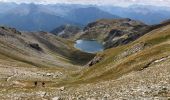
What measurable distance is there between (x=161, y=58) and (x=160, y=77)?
1780cm

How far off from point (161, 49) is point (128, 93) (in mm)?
33440

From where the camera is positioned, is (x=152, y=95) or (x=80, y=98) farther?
(x=80, y=98)

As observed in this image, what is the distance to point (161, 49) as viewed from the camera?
6347 cm

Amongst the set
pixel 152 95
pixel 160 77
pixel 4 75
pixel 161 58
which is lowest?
pixel 152 95

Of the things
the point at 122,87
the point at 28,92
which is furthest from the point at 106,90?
the point at 28,92

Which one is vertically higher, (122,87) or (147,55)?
(147,55)

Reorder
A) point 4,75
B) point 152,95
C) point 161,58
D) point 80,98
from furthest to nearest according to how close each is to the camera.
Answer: point 4,75, point 161,58, point 80,98, point 152,95

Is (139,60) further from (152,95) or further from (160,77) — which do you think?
(152,95)

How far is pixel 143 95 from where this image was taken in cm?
3027

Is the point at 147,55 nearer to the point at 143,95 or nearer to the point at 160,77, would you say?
the point at 160,77

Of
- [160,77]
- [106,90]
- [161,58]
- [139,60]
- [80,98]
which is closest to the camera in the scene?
[80,98]

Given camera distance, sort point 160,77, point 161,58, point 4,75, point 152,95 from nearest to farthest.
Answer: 1. point 152,95
2. point 160,77
3. point 161,58
4. point 4,75

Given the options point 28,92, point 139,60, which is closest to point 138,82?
point 28,92

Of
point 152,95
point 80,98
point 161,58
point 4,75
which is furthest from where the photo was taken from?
point 4,75
